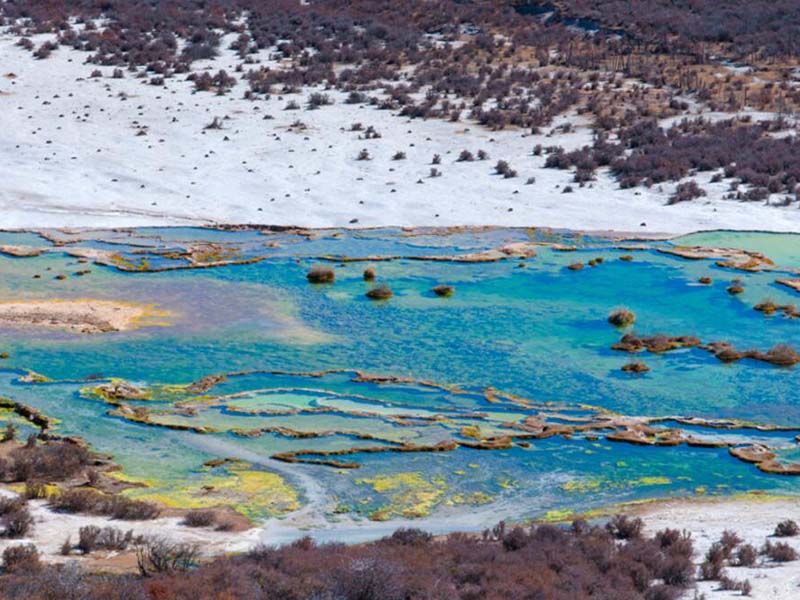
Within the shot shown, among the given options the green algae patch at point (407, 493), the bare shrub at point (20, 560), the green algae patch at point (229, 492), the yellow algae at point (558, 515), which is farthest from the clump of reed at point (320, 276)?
the bare shrub at point (20, 560)

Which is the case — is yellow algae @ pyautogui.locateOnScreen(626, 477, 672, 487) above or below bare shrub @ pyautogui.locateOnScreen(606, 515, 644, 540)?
below

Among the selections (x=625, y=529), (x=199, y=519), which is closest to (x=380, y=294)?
(x=199, y=519)

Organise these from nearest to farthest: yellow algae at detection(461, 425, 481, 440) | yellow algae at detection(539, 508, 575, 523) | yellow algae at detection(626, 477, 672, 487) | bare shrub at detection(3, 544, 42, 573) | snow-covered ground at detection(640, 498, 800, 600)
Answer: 1. bare shrub at detection(3, 544, 42, 573)
2. snow-covered ground at detection(640, 498, 800, 600)
3. yellow algae at detection(539, 508, 575, 523)
4. yellow algae at detection(626, 477, 672, 487)
5. yellow algae at detection(461, 425, 481, 440)

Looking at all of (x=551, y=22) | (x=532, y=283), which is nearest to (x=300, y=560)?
(x=532, y=283)

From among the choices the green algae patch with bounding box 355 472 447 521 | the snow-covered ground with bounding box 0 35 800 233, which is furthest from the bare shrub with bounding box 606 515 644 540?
the snow-covered ground with bounding box 0 35 800 233

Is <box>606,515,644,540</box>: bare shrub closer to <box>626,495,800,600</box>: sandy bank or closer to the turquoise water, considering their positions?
<box>626,495,800,600</box>: sandy bank

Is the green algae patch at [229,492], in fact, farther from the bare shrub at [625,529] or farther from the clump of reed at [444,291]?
the clump of reed at [444,291]
